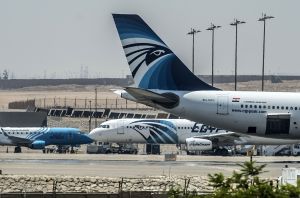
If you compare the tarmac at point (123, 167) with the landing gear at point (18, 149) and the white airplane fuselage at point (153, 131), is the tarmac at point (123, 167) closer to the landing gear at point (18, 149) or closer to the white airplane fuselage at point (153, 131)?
the white airplane fuselage at point (153, 131)

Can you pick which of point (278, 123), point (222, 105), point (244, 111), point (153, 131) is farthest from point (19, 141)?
point (278, 123)

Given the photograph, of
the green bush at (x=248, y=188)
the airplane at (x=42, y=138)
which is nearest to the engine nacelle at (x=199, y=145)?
the airplane at (x=42, y=138)

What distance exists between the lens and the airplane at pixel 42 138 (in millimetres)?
96525

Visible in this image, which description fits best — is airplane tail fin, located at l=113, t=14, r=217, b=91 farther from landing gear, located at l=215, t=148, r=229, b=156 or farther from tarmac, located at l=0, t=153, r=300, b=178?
landing gear, located at l=215, t=148, r=229, b=156

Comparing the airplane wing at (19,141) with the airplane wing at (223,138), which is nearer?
the airplane wing at (223,138)

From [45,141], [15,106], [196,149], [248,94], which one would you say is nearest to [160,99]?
[248,94]

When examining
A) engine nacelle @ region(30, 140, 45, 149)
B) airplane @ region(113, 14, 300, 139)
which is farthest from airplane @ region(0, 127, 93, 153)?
airplane @ region(113, 14, 300, 139)

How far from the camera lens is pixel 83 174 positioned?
49125 millimetres

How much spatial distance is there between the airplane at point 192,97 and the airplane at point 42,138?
114 ft

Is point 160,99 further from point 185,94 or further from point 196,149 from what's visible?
point 196,149

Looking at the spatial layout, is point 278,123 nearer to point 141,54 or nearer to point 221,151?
point 141,54

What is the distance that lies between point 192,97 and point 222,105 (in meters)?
1.86

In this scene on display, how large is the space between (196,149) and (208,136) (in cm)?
167

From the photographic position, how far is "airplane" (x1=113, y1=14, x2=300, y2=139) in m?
60.5
